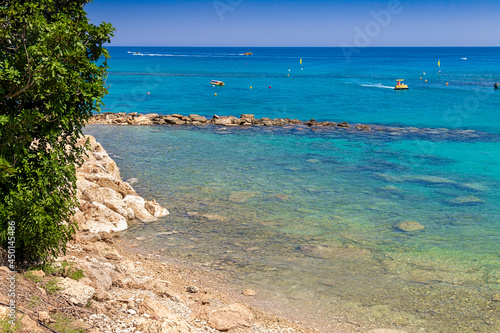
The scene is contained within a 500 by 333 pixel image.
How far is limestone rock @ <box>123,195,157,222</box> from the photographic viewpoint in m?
19.5

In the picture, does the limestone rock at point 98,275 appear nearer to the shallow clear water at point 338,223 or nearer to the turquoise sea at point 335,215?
the turquoise sea at point 335,215

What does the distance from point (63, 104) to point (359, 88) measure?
293 feet

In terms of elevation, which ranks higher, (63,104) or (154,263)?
(63,104)

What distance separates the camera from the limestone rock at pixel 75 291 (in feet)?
32.6

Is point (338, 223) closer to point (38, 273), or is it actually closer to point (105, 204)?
point (105, 204)

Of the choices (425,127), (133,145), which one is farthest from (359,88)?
(133,145)

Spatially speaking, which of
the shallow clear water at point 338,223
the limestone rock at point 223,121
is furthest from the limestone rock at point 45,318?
the limestone rock at point 223,121

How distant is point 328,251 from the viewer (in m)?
16.8

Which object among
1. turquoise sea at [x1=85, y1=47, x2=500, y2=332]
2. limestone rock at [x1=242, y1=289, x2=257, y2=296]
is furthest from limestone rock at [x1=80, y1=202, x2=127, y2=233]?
limestone rock at [x1=242, y1=289, x2=257, y2=296]

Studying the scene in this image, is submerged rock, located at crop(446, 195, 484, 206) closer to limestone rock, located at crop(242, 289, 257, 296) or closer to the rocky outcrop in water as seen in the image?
limestone rock, located at crop(242, 289, 257, 296)

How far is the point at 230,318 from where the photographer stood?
11289 millimetres

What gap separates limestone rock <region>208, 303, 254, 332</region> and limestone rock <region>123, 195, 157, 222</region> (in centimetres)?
868

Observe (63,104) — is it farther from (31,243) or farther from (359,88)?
(359,88)

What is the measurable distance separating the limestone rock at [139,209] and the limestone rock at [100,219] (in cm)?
112
